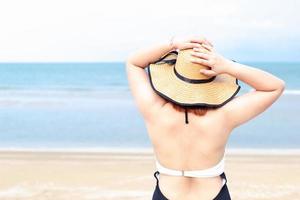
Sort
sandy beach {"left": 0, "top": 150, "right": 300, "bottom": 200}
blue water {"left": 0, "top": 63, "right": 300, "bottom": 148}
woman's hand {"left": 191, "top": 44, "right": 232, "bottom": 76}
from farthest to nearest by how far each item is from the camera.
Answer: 1. blue water {"left": 0, "top": 63, "right": 300, "bottom": 148}
2. sandy beach {"left": 0, "top": 150, "right": 300, "bottom": 200}
3. woman's hand {"left": 191, "top": 44, "right": 232, "bottom": 76}

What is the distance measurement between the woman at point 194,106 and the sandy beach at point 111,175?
13.0 feet

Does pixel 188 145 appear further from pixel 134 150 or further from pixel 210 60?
pixel 134 150

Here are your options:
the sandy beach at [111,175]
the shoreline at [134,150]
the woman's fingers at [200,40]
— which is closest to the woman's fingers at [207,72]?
the woman's fingers at [200,40]

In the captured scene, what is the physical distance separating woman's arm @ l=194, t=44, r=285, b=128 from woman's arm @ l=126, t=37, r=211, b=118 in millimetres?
78

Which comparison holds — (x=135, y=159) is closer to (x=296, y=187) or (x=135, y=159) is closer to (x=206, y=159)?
(x=296, y=187)

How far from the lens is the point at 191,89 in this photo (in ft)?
6.50

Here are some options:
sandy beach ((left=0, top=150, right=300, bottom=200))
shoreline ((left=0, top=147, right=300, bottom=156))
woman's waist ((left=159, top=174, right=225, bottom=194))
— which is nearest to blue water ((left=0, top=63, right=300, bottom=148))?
shoreline ((left=0, top=147, right=300, bottom=156))

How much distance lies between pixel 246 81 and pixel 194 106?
22 cm

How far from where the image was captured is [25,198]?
5969mm

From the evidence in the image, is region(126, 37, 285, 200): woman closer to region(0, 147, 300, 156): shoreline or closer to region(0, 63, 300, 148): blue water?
region(0, 147, 300, 156): shoreline

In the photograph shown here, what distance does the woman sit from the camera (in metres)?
1.97

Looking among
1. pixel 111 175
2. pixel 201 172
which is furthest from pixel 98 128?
pixel 201 172

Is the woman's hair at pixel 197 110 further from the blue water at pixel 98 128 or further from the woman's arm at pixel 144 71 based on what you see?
the blue water at pixel 98 128

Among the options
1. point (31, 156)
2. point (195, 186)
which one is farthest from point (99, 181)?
point (195, 186)
